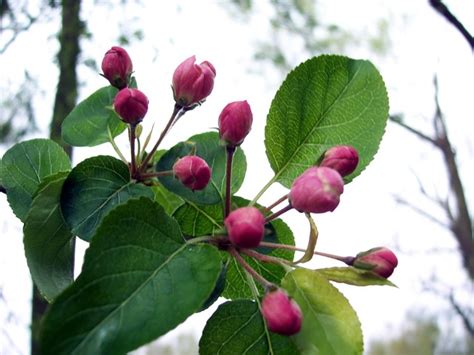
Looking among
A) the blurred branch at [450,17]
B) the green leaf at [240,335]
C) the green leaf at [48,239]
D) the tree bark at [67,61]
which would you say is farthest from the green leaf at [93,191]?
the tree bark at [67,61]

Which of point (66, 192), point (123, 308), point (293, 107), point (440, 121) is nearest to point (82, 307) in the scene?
point (123, 308)

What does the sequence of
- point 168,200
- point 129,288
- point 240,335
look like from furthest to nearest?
point 168,200 → point 240,335 → point 129,288

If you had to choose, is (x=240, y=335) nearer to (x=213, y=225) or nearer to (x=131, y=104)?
(x=213, y=225)

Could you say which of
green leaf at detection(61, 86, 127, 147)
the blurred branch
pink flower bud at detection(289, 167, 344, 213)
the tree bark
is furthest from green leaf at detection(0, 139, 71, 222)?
the tree bark

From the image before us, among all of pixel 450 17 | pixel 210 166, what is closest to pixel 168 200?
pixel 210 166

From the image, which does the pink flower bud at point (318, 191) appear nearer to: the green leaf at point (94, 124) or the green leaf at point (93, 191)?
the green leaf at point (93, 191)

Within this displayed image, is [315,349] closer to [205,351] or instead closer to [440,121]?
[205,351]
